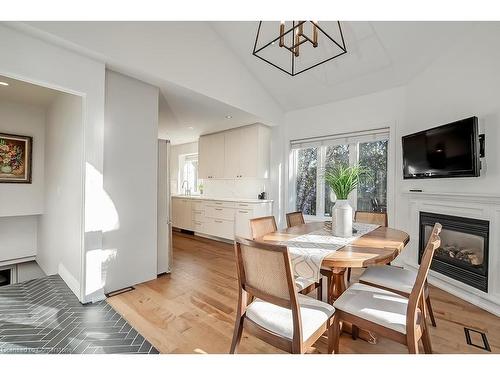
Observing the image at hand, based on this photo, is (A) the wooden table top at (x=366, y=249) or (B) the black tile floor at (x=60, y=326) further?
(B) the black tile floor at (x=60, y=326)

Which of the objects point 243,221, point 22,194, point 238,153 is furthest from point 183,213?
point 22,194

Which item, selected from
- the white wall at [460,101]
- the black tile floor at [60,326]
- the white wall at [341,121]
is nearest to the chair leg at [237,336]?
the black tile floor at [60,326]

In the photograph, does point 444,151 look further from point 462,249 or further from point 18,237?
point 18,237

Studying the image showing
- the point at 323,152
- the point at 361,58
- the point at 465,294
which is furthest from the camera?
the point at 323,152

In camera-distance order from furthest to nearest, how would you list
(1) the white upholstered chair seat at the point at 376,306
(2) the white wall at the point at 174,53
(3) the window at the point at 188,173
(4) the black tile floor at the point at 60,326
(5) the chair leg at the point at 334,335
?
(3) the window at the point at 188,173, (2) the white wall at the point at 174,53, (4) the black tile floor at the point at 60,326, (5) the chair leg at the point at 334,335, (1) the white upholstered chair seat at the point at 376,306

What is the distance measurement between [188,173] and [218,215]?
2.29 meters

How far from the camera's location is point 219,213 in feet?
15.2

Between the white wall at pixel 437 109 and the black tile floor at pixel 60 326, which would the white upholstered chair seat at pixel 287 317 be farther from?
the white wall at pixel 437 109

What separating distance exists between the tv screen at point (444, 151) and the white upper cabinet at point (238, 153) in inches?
86.7

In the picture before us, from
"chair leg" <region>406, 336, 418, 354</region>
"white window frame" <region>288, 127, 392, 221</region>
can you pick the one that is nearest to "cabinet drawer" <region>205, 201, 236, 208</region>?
"white window frame" <region>288, 127, 392, 221</region>

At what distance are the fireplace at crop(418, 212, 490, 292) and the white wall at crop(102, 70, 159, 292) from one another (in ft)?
11.1

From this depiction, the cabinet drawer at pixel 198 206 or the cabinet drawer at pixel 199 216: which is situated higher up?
the cabinet drawer at pixel 198 206

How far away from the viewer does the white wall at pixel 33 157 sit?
3365mm
